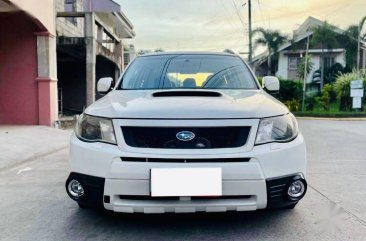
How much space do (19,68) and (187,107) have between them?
33.0ft

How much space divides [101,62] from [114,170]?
1827cm

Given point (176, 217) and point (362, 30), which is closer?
point (176, 217)

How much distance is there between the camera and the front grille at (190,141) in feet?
9.37

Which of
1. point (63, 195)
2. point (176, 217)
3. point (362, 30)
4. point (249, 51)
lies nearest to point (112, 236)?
point (176, 217)

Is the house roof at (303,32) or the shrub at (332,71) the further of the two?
the house roof at (303,32)

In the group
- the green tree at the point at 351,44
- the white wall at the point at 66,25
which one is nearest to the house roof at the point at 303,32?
the green tree at the point at 351,44

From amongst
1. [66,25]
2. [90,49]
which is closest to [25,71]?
[90,49]

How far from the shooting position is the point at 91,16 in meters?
13.4

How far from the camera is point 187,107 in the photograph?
9.79 ft

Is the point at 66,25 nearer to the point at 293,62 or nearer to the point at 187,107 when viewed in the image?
the point at 187,107

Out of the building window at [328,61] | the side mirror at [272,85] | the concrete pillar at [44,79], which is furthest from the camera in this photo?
the building window at [328,61]

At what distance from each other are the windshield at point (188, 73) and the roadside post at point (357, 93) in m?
18.1

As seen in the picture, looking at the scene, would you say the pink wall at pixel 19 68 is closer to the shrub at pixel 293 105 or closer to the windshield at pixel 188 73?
the windshield at pixel 188 73

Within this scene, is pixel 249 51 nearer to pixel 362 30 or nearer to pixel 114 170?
pixel 362 30
